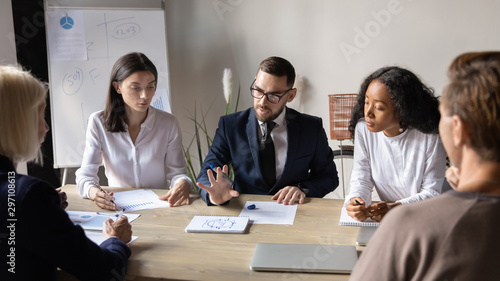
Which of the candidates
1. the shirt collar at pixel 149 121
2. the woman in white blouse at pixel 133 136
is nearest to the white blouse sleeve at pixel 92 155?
the woman in white blouse at pixel 133 136

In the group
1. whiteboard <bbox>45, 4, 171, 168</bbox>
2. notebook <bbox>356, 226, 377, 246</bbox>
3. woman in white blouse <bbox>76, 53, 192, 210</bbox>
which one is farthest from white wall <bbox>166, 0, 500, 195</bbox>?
notebook <bbox>356, 226, 377, 246</bbox>

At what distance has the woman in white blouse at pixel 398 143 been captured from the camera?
1.96m

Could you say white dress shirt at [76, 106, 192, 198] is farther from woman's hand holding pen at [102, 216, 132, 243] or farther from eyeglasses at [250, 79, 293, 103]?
woman's hand holding pen at [102, 216, 132, 243]

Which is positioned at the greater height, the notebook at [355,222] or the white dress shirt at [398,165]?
the white dress shirt at [398,165]

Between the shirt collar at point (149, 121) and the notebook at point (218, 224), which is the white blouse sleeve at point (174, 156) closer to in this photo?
the shirt collar at point (149, 121)

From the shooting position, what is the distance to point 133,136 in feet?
8.10

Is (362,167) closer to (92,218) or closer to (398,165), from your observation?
(398,165)

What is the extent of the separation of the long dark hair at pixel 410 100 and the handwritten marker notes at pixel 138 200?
1.06 metres

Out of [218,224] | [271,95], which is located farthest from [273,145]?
[218,224]

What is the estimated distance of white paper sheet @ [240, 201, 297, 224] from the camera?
5.81 ft

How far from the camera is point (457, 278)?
87 centimetres

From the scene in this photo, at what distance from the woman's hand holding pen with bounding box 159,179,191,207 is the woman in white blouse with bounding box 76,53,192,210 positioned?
0.21 meters

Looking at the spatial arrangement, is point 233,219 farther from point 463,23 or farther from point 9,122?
point 463,23

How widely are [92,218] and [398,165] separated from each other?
4.28ft
